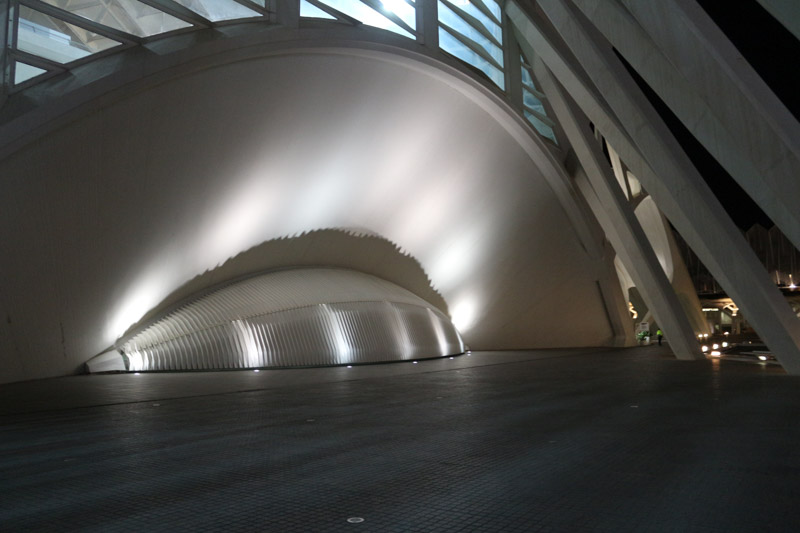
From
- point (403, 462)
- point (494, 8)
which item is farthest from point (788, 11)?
point (494, 8)

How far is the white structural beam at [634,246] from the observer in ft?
59.1

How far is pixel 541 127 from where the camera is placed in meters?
25.9

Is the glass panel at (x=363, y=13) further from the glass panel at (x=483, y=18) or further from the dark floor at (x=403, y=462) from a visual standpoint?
the dark floor at (x=403, y=462)

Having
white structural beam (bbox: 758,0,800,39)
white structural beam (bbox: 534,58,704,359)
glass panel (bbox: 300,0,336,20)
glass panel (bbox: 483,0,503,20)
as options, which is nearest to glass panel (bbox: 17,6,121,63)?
glass panel (bbox: 300,0,336,20)

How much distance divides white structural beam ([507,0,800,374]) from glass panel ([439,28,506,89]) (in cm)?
421

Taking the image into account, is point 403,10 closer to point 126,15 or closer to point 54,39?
point 126,15

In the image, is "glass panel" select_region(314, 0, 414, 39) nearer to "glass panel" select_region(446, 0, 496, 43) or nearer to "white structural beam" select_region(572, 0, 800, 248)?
"glass panel" select_region(446, 0, 496, 43)

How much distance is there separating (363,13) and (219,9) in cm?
458

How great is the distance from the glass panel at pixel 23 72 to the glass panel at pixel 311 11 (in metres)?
5.87

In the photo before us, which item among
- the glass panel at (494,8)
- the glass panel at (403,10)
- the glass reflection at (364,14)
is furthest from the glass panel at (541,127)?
the glass reflection at (364,14)

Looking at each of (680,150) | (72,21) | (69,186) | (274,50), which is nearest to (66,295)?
(69,186)

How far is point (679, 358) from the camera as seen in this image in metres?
18.3

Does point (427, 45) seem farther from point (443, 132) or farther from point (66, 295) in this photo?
point (66, 295)

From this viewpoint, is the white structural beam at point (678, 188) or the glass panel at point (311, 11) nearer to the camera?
the white structural beam at point (678, 188)
